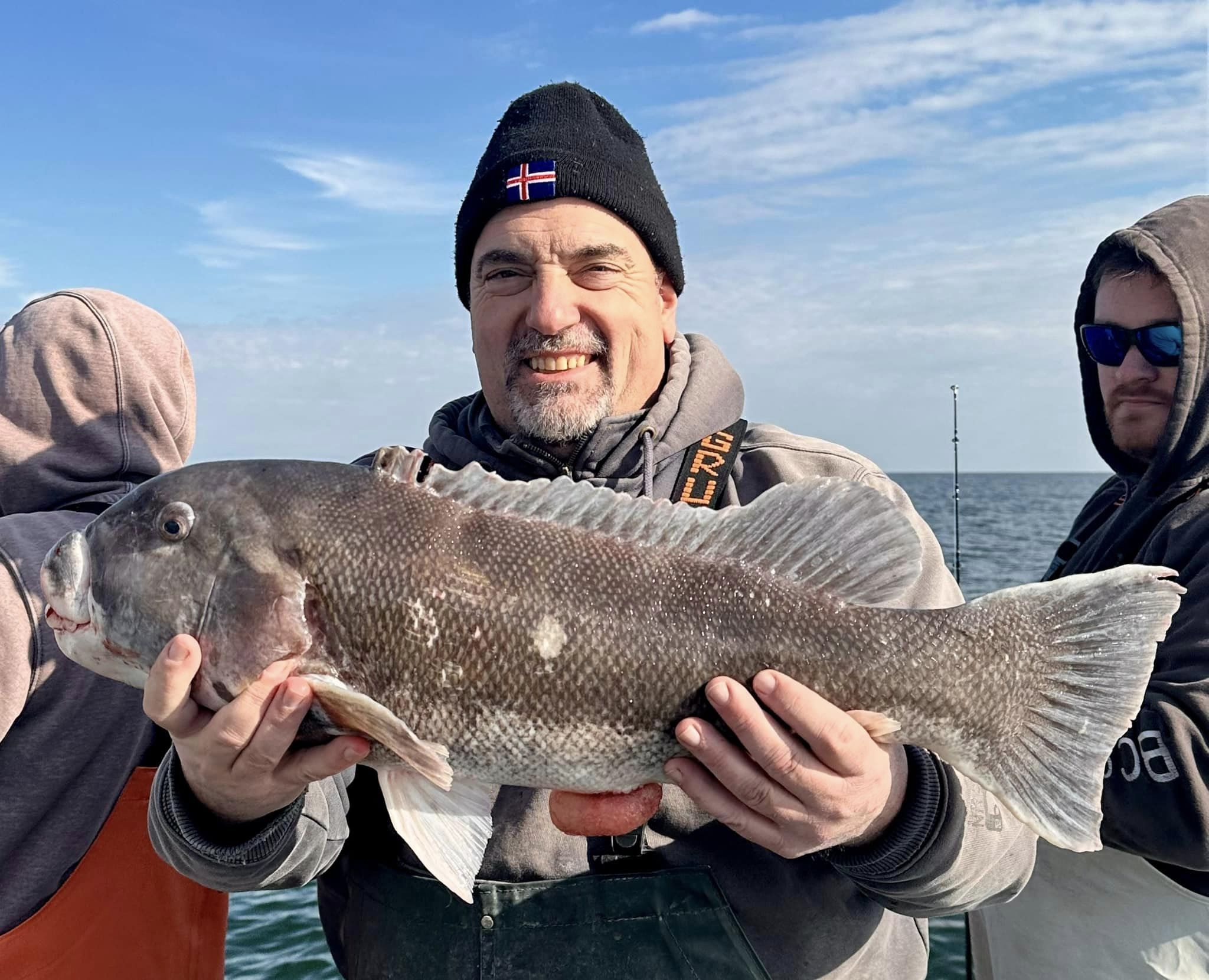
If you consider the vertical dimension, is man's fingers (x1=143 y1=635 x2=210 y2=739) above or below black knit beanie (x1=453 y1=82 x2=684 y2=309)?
below

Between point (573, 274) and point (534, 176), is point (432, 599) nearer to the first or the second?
point (573, 274)

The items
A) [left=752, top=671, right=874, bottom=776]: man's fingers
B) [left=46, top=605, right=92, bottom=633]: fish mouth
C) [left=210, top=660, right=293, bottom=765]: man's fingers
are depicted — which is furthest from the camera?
[left=46, top=605, right=92, bottom=633]: fish mouth

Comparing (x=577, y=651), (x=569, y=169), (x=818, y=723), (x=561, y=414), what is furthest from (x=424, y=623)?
(x=569, y=169)

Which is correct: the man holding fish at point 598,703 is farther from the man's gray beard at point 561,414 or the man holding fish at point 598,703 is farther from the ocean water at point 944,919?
the ocean water at point 944,919

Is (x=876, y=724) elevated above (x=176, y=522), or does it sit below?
below

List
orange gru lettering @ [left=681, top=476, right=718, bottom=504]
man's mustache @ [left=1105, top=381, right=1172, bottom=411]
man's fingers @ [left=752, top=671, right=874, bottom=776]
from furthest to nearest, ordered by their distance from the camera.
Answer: man's mustache @ [left=1105, top=381, right=1172, bottom=411] < orange gru lettering @ [left=681, top=476, right=718, bottom=504] < man's fingers @ [left=752, top=671, right=874, bottom=776]

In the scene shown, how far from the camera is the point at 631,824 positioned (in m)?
2.64

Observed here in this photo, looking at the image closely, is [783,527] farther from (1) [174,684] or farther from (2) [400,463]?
(1) [174,684]

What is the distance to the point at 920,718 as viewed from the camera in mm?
2467

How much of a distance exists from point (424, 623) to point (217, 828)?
988 millimetres

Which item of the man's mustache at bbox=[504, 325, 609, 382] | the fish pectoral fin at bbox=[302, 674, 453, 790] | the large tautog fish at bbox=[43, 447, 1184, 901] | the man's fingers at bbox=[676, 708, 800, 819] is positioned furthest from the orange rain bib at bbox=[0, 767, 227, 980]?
the man's fingers at bbox=[676, 708, 800, 819]

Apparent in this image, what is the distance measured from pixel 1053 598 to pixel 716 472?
3.89ft

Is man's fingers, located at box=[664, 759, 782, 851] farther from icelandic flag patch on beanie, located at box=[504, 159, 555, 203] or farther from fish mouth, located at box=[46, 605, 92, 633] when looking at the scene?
icelandic flag patch on beanie, located at box=[504, 159, 555, 203]

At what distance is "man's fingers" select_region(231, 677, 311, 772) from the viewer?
241 centimetres
